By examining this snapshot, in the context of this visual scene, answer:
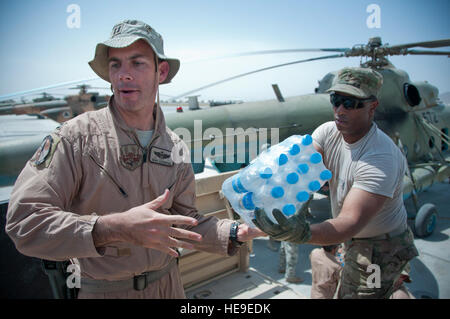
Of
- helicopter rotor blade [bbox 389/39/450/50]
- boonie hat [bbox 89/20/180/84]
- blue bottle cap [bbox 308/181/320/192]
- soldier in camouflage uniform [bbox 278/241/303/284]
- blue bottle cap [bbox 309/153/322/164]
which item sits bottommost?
soldier in camouflage uniform [bbox 278/241/303/284]

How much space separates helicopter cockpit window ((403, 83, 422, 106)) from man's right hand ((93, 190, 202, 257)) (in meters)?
6.49

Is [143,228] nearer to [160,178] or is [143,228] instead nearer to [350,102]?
[160,178]

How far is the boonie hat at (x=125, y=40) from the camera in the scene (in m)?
1.56

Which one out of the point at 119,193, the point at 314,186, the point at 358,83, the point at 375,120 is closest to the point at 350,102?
the point at 358,83

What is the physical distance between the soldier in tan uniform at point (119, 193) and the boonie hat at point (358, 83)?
4.17ft

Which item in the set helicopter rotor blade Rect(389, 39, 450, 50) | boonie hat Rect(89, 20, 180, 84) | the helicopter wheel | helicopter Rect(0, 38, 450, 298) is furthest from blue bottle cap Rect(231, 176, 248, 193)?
helicopter rotor blade Rect(389, 39, 450, 50)

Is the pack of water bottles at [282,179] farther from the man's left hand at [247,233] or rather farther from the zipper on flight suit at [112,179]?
the zipper on flight suit at [112,179]

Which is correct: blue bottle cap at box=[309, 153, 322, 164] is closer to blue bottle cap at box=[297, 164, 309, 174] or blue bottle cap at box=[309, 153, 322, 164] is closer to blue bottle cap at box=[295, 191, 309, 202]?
blue bottle cap at box=[297, 164, 309, 174]

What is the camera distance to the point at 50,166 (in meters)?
1.34

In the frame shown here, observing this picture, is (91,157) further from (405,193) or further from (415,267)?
(405,193)

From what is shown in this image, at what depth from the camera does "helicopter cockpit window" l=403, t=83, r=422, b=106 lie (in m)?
6.09

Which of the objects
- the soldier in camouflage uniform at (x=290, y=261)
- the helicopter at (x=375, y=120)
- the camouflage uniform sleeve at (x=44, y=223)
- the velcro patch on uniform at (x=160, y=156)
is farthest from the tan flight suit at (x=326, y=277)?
the helicopter at (x=375, y=120)

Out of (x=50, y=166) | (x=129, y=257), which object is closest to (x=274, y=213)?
(x=129, y=257)
